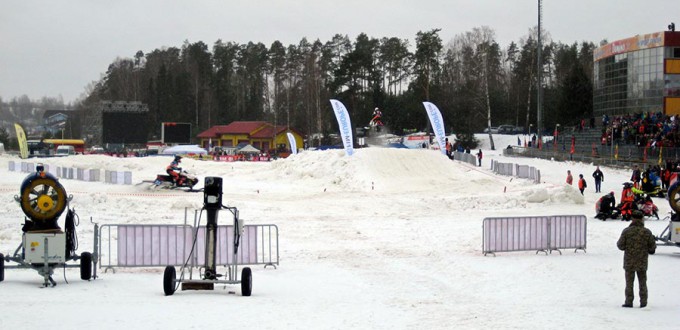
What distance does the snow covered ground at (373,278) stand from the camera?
37.7ft

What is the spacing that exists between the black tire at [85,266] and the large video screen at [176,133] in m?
71.8

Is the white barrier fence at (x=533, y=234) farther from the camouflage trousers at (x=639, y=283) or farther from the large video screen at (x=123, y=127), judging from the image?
the large video screen at (x=123, y=127)

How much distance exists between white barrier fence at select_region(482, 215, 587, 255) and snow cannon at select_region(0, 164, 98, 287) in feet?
29.8

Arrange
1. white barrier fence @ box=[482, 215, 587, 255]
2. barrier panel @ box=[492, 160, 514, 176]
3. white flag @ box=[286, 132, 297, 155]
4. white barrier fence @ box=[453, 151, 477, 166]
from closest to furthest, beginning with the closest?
white barrier fence @ box=[482, 215, 587, 255] < barrier panel @ box=[492, 160, 514, 176] < white barrier fence @ box=[453, 151, 477, 166] < white flag @ box=[286, 132, 297, 155]

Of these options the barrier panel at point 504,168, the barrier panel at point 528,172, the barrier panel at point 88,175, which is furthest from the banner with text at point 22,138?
the barrier panel at point 528,172

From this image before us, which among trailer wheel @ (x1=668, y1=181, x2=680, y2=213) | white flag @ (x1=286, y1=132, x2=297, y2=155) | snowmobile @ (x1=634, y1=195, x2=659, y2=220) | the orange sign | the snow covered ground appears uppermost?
the orange sign

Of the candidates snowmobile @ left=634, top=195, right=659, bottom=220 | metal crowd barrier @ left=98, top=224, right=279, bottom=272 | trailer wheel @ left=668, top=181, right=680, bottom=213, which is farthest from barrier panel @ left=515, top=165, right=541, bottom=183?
metal crowd barrier @ left=98, top=224, right=279, bottom=272

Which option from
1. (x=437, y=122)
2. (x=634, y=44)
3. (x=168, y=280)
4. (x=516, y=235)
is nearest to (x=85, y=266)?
(x=168, y=280)

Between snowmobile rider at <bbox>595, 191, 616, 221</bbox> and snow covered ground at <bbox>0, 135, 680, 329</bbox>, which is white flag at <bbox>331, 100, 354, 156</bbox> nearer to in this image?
snow covered ground at <bbox>0, 135, 680, 329</bbox>

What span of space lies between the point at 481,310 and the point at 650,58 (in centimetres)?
5149

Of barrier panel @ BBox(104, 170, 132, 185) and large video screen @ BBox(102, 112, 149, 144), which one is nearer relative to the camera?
barrier panel @ BBox(104, 170, 132, 185)

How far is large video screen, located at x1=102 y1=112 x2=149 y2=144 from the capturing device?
258ft

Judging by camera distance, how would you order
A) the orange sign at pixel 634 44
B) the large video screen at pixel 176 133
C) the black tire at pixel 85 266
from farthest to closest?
the large video screen at pixel 176 133 → the orange sign at pixel 634 44 → the black tire at pixel 85 266

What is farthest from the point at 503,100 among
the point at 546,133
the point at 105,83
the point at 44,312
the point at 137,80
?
the point at 44,312
